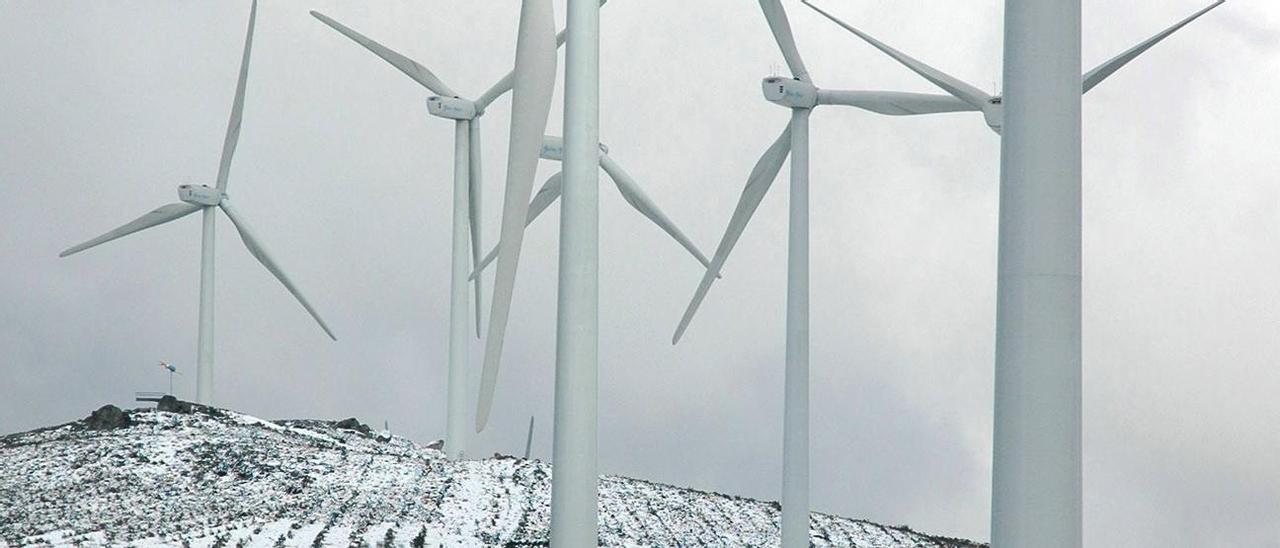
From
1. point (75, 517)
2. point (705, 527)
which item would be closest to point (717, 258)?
point (705, 527)

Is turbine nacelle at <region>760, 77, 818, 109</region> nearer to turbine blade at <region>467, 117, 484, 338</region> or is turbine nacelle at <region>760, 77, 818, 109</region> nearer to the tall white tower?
turbine blade at <region>467, 117, 484, 338</region>

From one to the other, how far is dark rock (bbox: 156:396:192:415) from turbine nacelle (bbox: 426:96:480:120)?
725 inches

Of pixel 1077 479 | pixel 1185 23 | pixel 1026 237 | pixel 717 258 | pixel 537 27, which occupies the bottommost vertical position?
pixel 1077 479

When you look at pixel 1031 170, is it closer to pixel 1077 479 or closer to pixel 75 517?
pixel 1077 479

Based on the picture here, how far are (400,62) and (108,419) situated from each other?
2059 centimetres

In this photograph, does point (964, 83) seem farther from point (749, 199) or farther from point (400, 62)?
point (400, 62)

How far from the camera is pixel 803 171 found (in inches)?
1374

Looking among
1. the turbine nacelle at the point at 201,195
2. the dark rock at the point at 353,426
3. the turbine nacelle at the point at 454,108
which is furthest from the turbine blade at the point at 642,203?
the dark rock at the point at 353,426

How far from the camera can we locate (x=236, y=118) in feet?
199

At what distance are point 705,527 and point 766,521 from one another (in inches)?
142

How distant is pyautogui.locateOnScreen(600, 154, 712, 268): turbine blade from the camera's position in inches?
1809

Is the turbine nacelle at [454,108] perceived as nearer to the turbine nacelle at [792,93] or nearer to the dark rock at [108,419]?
the dark rock at [108,419]

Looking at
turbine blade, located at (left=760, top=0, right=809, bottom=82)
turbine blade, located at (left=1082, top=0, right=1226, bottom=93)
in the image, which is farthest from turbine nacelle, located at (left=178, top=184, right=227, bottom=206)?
turbine blade, located at (left=1082, top=0, right=1226, bottom=93)

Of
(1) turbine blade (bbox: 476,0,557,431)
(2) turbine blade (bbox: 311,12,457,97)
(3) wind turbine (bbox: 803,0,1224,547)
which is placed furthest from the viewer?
(2) turbine blade (bbox: 311,12,457,97)
